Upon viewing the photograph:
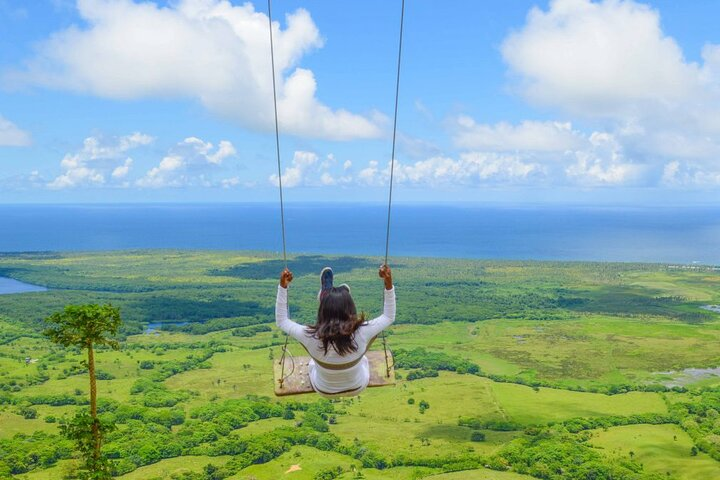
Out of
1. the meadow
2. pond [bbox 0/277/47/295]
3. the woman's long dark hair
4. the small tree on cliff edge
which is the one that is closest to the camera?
the woman's long dark hair

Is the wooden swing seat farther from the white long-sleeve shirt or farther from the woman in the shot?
the woman

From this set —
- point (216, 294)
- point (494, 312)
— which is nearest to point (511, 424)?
point (494, 312)

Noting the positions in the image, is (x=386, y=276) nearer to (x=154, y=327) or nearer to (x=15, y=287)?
(x=154, y=327)

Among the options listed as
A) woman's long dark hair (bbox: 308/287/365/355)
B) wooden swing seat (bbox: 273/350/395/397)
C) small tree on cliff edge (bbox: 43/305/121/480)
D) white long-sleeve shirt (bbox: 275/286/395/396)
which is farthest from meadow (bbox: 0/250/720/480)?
woman's long dark hair (bbox: 308/287/365/355)

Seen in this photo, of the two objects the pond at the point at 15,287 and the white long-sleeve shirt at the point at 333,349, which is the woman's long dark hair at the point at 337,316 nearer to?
the white long-sleeve shirt at the point at 333,349

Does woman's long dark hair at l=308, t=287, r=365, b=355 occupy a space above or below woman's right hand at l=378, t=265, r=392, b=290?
below

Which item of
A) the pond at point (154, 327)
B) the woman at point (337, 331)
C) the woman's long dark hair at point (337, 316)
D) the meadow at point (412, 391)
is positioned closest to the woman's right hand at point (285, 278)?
the woman at point (337, 331)
